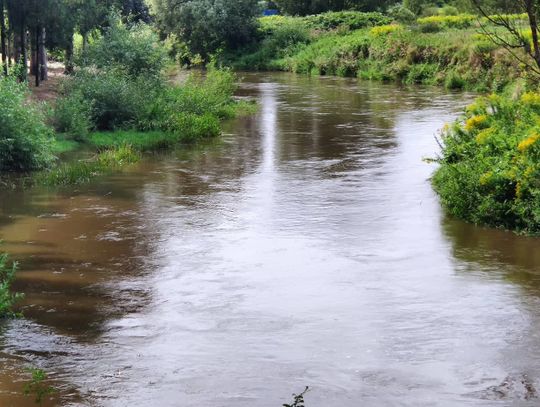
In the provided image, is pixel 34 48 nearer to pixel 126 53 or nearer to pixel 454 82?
pixel 126 53

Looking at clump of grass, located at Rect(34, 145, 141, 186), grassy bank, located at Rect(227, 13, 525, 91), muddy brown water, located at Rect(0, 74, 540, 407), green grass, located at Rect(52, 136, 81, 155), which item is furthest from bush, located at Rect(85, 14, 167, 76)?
grassy bank, located at Rect(227, 13, 525, 91)

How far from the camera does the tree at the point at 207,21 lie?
53094 millimetres

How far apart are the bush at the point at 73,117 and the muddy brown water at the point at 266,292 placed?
→ 2.49m

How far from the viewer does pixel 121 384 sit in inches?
334

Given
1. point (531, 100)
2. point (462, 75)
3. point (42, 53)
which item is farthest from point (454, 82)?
point (531, 100)

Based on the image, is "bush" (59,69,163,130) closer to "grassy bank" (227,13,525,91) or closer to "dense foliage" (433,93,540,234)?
"dense foliage" (433,93,540,234)

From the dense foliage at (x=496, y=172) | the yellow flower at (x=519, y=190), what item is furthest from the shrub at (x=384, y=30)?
the yellow flower at (x=519, y=190)

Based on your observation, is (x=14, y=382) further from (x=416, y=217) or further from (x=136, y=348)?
(x=416, y=217)

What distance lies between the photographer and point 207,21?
174ft

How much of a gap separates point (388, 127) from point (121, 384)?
1834 cm

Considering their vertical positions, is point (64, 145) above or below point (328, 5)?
below

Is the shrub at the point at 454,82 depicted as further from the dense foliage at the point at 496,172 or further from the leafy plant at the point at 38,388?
the leafy plant at the point at 38,388

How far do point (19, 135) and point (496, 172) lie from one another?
9.59 metres

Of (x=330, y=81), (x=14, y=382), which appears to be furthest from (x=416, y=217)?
(x=330, y=81)
